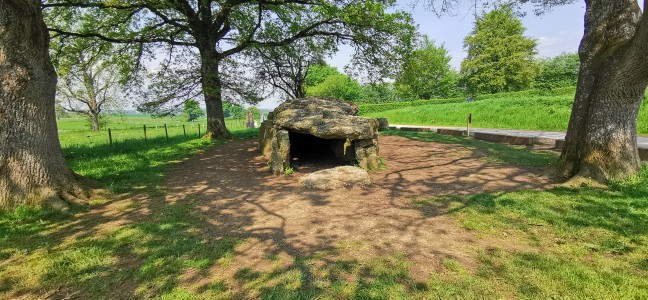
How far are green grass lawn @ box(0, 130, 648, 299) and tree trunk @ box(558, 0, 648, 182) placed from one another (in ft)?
1.65

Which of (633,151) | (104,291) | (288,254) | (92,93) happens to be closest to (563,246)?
(288,254)

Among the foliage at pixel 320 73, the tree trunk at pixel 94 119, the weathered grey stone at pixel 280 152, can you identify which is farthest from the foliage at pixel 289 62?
the foliage at pixel 320 73

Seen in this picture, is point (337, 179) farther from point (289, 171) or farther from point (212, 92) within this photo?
point (212, 92)

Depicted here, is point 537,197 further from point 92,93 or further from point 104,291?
point 92,93

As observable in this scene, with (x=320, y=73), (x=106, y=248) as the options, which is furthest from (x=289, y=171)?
(x=320, y=73)

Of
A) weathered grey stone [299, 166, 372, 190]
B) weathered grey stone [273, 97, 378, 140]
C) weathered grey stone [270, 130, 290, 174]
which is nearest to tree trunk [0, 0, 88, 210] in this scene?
weathered grey stone [270, 130, 290, 174]

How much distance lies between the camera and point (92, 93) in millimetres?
29750

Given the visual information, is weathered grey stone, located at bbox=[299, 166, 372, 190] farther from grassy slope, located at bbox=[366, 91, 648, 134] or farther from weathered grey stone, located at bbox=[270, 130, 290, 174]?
grassy slope, located at bbox=[366, 91, 648, 134]

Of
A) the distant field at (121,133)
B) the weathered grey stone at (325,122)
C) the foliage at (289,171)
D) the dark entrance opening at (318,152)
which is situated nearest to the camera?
the weathered grey stone at (325,122)

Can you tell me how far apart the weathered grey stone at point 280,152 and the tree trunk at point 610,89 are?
5.89m

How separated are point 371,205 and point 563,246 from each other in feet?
8.15

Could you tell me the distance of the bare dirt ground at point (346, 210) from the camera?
11.3 feet

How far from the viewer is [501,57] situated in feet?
113

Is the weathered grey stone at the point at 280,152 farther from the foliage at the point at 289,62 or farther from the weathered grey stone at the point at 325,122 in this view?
the foliage at the point at 289,62
